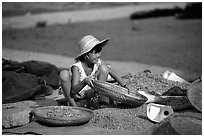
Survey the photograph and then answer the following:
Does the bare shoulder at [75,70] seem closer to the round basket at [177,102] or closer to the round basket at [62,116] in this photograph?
the round basket at [62,116]

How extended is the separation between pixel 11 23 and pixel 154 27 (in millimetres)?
3886

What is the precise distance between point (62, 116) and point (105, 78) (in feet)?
2.39

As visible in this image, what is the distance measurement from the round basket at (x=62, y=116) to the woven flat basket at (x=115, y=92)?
0.23 m

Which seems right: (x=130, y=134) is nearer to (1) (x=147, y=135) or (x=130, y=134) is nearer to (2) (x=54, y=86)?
(1) (x=147, y=135)

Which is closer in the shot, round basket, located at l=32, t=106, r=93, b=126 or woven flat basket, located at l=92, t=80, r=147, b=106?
round basket, located at l=32, t=106, r=93, b=126

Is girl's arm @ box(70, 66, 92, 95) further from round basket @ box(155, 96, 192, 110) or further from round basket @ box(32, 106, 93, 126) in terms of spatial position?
round basket @ box(155, 96, 192, 110)

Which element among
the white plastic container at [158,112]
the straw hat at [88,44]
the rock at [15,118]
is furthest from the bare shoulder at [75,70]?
the white plastic container at [158,112]

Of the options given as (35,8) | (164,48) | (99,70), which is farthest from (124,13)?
(99,70)

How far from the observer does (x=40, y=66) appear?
18.1ft

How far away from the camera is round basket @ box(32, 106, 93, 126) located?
357 centimetres

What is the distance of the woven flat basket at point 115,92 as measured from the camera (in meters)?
3.81

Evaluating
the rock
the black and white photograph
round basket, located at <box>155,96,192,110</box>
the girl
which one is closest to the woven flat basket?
the black and white photograph

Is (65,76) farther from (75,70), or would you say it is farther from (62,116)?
(62,116)

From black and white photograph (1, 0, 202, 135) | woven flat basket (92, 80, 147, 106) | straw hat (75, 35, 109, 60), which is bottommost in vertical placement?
black and white photograph (1, 0, 202, 135)
